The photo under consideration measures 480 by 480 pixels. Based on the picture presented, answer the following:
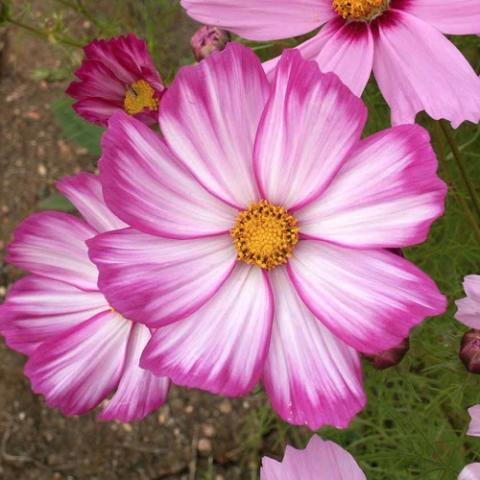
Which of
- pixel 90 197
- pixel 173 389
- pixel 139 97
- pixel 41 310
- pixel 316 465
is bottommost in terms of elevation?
pixel 173 389

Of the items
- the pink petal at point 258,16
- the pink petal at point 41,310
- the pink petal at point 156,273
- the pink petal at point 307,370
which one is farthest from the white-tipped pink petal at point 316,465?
the pink petal at point 258,16

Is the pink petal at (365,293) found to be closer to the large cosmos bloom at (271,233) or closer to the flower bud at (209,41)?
the large cosmos bloom at (271,233)

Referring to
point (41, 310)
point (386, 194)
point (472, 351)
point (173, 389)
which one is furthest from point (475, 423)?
point (173, 389)

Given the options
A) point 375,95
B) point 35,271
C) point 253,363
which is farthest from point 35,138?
point 253,363

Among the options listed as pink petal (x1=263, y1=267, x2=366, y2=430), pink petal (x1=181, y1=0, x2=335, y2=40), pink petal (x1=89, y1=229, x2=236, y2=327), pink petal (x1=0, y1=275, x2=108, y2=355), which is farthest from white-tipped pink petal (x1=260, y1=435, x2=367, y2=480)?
pink petal (x1=181, y1=0, x2=335, y2=40)

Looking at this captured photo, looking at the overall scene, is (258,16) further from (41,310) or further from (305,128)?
(41,310)

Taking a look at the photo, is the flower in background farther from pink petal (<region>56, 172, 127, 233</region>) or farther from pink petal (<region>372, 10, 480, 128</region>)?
pink petal (<region>372, 10, 480, 128</region>)
